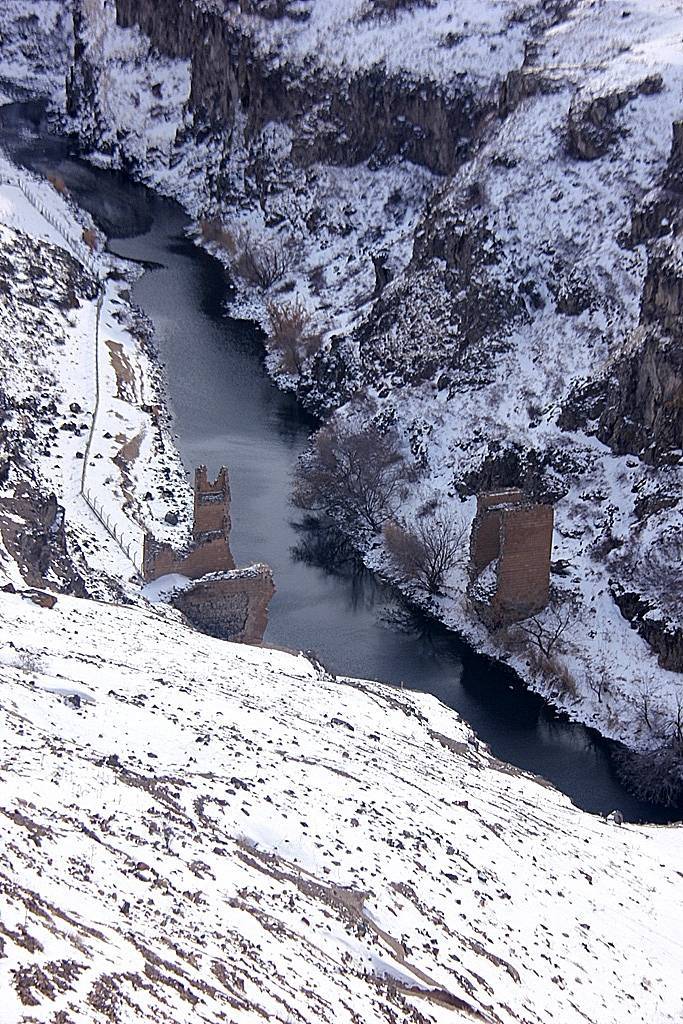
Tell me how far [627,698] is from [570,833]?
17124mm

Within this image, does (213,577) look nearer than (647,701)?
Yes

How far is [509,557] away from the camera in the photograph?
168ft

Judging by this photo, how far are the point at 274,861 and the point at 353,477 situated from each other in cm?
3902

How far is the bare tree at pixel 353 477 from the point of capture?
60250 mm

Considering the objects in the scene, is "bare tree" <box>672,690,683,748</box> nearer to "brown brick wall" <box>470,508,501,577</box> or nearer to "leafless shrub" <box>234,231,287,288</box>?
"brown brick wall" <box>470,508,501,577</box>

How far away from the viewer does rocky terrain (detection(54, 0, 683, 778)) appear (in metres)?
54.2

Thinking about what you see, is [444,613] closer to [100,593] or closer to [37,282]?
[100,593]

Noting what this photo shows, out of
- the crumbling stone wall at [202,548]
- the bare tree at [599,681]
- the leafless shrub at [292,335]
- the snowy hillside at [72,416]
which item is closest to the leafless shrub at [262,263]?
the leafless shrub at [292,335]

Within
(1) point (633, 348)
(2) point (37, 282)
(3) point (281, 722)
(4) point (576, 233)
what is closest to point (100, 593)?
(3) point (281, 722)

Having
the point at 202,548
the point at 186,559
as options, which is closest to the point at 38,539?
the point at 186,559

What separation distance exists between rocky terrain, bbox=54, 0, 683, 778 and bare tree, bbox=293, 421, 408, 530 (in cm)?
106

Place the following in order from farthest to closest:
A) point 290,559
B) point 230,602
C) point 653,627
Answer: point 290,559
point 653,627
point 230,602

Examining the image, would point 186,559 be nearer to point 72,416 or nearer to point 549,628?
point 549,628

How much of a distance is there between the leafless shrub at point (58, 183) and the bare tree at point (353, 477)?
146ft
